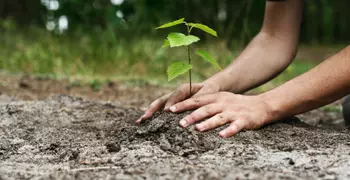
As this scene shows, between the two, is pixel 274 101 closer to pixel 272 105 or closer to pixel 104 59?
pixel 272 105

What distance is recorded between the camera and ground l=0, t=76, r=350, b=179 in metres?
1.37

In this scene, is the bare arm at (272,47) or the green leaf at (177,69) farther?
the bare arm at (272,47)

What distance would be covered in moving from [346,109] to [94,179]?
4.81ft

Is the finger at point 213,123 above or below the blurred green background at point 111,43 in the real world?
below

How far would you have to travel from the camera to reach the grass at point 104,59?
4.13 meters

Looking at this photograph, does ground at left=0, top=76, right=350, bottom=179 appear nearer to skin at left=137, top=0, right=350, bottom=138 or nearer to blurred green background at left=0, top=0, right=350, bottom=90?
skin at left=137, top=0, right=350, bottom=138

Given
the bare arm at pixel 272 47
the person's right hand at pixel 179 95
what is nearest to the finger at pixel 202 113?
the person's right hand at pixel 179 95

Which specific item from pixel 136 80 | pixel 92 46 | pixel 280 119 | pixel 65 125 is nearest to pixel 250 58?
pixel 280 119

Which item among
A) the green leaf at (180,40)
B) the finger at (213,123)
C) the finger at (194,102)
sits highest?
the green leaf at (180,40)

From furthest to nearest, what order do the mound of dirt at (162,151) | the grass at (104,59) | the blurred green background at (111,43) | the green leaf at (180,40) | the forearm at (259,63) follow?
the blurred green background at (111,43) < the grass at (104,59) < the forearm at (259,63) < the green leaf at (180,40) < the mound of dirt at (162,151)

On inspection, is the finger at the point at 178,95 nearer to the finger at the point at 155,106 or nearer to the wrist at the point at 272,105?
the finger at the point at 155,106

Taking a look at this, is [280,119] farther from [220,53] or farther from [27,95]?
[220,53]

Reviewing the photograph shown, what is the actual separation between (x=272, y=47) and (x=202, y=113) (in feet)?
2.29

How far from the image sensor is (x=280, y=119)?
1894 millimetres
